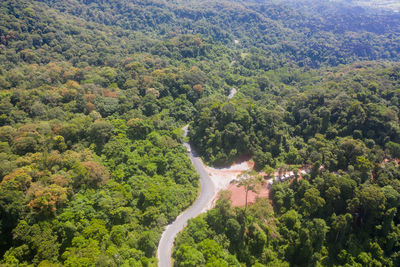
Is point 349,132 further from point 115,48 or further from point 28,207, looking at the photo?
point 115,48

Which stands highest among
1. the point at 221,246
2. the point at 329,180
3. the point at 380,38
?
the point at 380,38


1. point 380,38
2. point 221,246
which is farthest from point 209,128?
point 380,38

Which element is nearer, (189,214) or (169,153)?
(189,214)

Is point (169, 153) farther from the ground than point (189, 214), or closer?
farther from the ground

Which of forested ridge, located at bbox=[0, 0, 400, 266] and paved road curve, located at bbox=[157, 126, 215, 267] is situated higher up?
forested ridge, located at bbox=[0, 0, 400, 266]

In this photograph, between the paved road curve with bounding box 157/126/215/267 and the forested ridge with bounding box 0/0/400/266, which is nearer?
the forested ridge with bounding box 0/0/400/266
